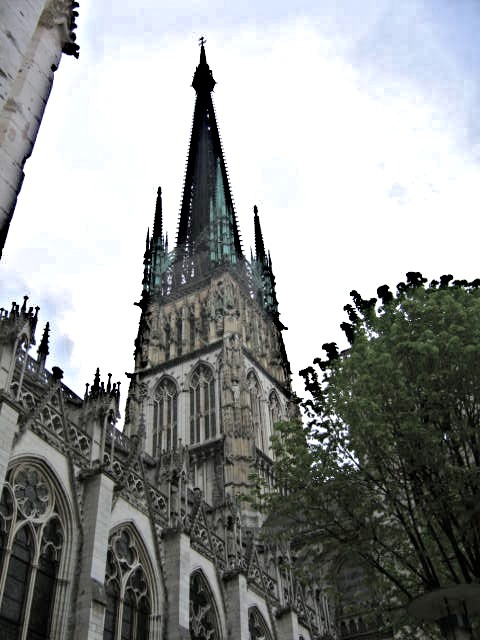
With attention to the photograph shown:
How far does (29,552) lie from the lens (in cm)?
1723

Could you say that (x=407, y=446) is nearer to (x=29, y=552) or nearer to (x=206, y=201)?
(x=29, y=552)

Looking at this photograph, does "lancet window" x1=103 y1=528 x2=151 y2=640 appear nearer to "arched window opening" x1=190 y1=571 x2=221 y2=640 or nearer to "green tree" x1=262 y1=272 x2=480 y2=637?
"arched window opening" x1=190 y1=571 x2=221 y2=640

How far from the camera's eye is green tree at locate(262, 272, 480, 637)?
43.1ft

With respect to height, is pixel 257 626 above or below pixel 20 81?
above

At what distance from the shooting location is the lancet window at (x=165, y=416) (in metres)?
44.9

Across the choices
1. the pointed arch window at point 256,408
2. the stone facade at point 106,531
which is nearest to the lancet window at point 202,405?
the pointed arch window at point 256,408

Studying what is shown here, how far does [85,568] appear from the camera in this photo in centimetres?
1805

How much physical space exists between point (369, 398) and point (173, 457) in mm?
14441

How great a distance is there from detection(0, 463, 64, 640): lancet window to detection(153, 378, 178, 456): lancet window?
1010 inches

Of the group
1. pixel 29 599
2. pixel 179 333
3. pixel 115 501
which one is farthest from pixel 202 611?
pixel 179 333

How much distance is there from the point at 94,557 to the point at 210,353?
30.3m

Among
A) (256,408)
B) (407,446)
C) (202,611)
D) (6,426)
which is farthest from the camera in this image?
(256,408)

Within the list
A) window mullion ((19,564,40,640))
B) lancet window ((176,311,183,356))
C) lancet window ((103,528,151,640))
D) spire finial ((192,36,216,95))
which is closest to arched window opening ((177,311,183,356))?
lancet window ((176,311,183,356))

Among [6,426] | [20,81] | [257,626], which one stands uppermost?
[6,426]
